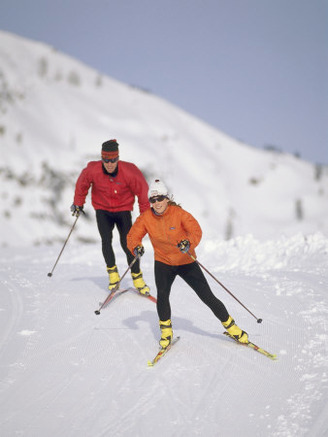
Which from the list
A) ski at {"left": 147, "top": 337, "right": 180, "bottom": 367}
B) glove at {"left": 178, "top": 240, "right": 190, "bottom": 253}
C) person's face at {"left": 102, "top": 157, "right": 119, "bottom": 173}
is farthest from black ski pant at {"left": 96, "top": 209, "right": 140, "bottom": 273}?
glove at {"left": 178, "top": 240, "right": 190, "bottom": 253}

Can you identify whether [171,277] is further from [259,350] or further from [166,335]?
[259,350]

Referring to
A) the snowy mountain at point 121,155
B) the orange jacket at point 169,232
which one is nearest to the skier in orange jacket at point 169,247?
the orange jacket at point 169,232

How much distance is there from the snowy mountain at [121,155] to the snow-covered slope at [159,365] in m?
25.3

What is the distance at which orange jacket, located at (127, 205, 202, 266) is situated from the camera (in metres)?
4.46

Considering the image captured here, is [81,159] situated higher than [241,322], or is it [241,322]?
[241,322]

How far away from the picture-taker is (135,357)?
4.54 meters

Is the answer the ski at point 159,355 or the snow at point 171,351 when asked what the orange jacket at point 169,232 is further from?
the snow at point 171,351

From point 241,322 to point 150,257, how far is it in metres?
4.57

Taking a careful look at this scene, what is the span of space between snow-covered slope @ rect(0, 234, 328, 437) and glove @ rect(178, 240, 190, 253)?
1.11 meters

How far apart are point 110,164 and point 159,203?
186 cm

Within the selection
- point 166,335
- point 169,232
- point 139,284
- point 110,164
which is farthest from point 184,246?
point 139,284

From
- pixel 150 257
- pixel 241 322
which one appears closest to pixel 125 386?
pixel 241 322

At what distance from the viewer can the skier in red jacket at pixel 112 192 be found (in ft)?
20.3

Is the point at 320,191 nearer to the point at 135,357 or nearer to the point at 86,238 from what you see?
the point at 86,238
